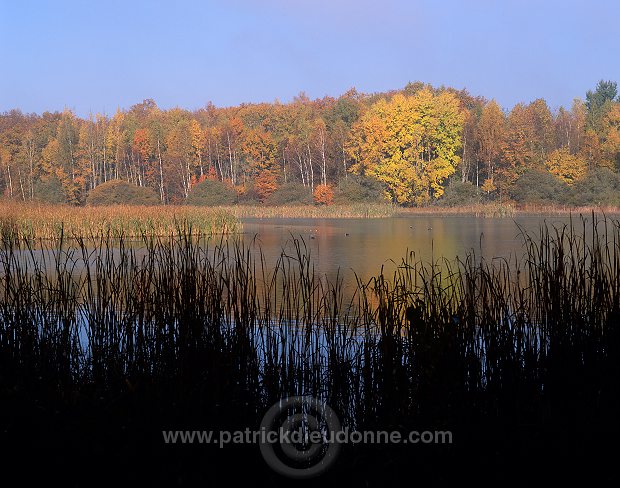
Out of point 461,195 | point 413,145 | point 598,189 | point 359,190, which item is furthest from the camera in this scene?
point 413,145

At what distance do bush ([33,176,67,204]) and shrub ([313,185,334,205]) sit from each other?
52.3ft

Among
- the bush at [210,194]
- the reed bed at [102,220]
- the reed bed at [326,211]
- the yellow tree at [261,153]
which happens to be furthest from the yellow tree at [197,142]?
the reed bed at [102,220]

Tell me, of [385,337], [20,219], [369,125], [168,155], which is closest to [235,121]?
[168,155]

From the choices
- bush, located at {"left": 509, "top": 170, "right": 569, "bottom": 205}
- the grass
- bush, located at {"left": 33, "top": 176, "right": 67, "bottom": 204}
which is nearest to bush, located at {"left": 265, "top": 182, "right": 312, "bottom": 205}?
bush, located at {"left": 509, "top": 170, "right": 569, "bottom": 205}

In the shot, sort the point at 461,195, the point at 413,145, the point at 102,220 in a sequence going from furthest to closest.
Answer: the point at 413,145, the point at 461,195, the point at 102,220

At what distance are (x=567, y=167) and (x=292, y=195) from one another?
1574 centimetres

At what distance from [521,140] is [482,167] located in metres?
3.60

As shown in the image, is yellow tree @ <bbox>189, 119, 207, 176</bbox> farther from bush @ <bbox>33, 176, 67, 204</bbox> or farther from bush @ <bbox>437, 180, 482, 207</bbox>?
bush @ <bbox>437, 180, 482, 207</bbox>

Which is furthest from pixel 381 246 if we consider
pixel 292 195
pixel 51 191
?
pixel 51 191

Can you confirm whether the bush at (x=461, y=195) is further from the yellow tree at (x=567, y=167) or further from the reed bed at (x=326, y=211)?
the yellow tree at (x=567, y=167)

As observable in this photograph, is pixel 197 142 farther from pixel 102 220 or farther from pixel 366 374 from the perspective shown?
pixel 366 374

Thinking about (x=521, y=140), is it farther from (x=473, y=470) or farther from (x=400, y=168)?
(x=473, y=470)

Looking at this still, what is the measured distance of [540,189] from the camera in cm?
3903

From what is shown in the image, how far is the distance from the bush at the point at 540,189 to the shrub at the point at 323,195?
1055 cm
